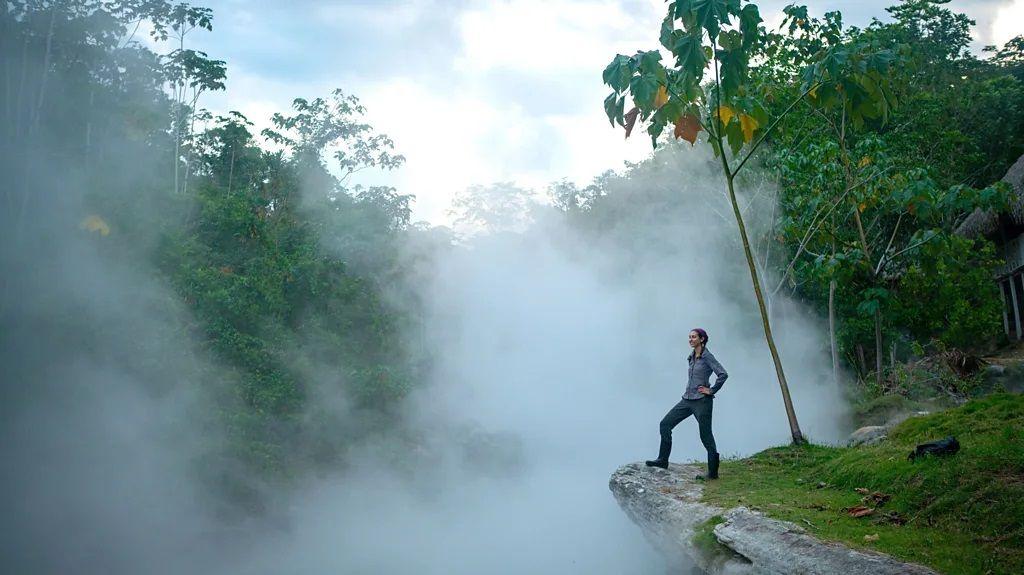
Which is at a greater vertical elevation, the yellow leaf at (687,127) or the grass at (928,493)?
the yellow leaf at (687,127)

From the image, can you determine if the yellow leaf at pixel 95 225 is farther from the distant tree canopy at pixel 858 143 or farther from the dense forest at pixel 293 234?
the distant tree canopy at pixel 858 143

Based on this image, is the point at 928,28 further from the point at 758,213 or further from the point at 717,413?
the point at 717,413

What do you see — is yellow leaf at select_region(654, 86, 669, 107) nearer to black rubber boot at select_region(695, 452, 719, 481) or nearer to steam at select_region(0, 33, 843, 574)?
black rubber boot at select_region(695, 452, 719, 481)

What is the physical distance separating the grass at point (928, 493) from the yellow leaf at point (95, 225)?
367 inches

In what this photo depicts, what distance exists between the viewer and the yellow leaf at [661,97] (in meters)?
7.97

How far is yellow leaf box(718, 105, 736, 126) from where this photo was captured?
809cm

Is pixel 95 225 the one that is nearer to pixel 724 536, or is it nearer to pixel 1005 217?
pixel 724 536

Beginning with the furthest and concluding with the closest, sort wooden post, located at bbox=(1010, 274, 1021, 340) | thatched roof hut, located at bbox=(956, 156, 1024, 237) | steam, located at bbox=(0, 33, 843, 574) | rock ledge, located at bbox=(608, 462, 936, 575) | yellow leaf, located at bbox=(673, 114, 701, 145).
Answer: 1. wooden post, located at bbox=(1010, 274, 1021, 340)
2. thatched roof hut, located at bbox=(956, 156, 1024, 237)
3. steam, located at bbox=(0, 33, 843, 574)
4. yellow leaf, located at bbox=(673, 114, 701, 145)
5. rock ledge, located at bbox=(608, 462, 936, 575)

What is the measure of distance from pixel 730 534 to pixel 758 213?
12889mm

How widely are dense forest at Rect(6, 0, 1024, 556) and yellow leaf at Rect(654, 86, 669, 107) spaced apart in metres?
0.02

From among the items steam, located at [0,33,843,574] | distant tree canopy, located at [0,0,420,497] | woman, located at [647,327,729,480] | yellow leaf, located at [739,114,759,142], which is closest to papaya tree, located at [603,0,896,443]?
yellow leaf, located at [739,114,759,142]

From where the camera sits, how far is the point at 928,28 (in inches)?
982

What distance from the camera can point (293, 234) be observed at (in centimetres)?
1529

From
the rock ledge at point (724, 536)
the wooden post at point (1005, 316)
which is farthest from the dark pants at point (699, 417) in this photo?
the wooden post at point (1005, 316)
